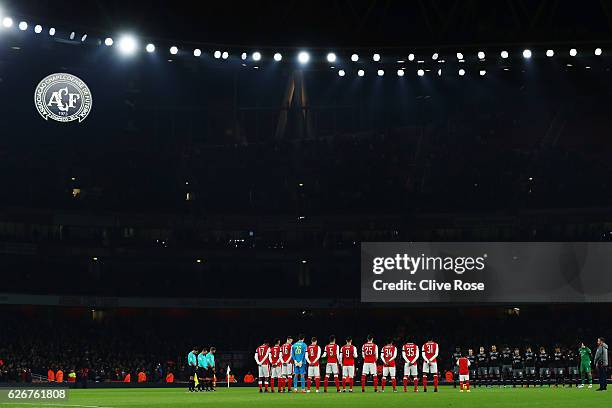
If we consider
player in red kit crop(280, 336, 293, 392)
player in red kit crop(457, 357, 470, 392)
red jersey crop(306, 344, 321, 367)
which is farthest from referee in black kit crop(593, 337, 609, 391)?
player in red kit crop(280, 336, 293, 392)

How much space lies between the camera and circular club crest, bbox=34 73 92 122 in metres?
42.6

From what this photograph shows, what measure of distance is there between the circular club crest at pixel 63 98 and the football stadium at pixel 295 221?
19.0 feet

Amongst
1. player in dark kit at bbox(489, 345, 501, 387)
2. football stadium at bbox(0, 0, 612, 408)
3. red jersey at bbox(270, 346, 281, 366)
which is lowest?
player in dark kit at bbox(489, 345, 501, 387)

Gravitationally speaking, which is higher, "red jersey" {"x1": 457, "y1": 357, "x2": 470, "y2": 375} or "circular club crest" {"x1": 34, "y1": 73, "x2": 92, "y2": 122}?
"circular club crest" {"x1": 34, "y1": 73, "x2": 92, "y2": 122}

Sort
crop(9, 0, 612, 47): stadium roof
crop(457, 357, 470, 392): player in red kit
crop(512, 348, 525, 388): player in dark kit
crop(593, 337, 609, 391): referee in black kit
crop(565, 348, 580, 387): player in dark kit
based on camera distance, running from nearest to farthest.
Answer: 1. crop(9, 0, 612, 47): stadium roof
2. crop(593, 337, 609, 391): referee in black kit
3. crop(457, 357, 470, 392): player in red kit
4. crop(512, 348, 525, 388): player in dark kit
5. crop(565, 348, 580, 387): player in dark kit

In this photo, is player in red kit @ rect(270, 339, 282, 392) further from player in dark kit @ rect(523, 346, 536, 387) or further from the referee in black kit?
player in dark kit @ rect(523, 346, 536, 387)

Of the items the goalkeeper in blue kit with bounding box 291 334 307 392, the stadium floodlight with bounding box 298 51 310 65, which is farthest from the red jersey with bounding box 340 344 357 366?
the stadium floodlight with bounding box 298 51 310 65

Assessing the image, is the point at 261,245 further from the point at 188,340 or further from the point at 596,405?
the point at 596,405

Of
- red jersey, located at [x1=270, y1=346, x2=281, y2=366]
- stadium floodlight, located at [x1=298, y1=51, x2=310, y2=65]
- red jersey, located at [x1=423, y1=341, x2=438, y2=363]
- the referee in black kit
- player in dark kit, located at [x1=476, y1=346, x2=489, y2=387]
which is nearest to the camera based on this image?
the referee in black kit

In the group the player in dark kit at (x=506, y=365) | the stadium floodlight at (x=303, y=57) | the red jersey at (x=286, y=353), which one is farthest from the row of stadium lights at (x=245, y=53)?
the player in dark kit at (x=506, y=365)

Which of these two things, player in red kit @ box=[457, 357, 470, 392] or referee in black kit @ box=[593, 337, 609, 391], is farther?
player in red kit @ box=[457, 357, 470, 392]

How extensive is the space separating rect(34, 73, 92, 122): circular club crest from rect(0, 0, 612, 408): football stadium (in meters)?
5.78

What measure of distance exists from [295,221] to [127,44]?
30250mm

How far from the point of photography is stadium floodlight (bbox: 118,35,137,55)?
122ft
